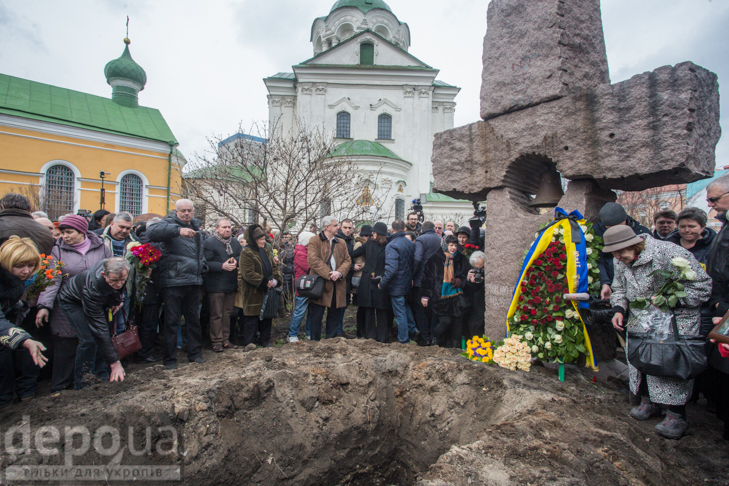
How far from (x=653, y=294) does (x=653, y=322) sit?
218mm

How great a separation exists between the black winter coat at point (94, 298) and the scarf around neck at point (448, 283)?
→ 3777 millimetres

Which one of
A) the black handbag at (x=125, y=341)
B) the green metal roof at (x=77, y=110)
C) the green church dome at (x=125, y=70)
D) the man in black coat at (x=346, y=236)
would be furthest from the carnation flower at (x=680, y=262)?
the green church dome at (x=125, y=70)

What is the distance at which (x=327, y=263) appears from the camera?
5.69 m

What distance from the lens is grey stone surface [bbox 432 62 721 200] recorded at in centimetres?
339

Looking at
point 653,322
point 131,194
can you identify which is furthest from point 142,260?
point 131,194

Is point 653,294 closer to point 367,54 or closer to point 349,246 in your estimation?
point 349,246

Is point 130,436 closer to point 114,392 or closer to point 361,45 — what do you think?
point 114,392

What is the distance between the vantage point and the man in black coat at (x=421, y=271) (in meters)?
5.64

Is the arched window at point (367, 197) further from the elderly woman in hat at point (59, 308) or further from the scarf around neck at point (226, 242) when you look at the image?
the elderly woman in hat at point (59, 308)

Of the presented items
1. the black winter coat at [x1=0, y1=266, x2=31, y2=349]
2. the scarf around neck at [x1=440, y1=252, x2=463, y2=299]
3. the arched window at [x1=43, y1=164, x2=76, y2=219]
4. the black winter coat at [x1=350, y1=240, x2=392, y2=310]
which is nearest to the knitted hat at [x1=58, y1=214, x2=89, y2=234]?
the black winter coat at [x1=0, y1=266, x2=31, y2=349]

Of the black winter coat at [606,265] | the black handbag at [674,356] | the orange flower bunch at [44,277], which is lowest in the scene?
the black handbag at [674,356]

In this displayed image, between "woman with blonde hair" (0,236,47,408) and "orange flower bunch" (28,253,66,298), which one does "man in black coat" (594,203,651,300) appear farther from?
"orange flower bunch" (28,253,66,298)

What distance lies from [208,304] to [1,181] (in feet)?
68.6

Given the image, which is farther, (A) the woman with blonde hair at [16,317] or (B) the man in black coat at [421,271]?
(B) the man in black coat at [421,271]
